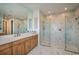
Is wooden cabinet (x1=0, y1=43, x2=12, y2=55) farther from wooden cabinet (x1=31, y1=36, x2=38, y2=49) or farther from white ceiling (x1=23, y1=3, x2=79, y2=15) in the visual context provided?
white ceiling (x1=23, y1=3, x2=79, y2=15)

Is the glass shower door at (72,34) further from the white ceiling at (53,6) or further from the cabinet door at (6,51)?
the cabinet door at (6,51)

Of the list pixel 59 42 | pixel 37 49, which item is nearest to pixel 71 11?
pixel 59 42

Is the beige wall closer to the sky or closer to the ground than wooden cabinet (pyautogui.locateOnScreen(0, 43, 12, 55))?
closer to the sky

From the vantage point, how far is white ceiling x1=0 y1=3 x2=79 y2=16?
7.88ft

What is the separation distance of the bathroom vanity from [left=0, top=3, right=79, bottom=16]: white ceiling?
53 centimetres

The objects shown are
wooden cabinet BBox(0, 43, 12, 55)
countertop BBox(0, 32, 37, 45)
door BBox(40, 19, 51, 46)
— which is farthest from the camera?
door BBox(40, 19, 51, 46)

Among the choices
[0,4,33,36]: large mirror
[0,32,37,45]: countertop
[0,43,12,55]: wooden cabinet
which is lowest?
[0,43,12,55]: wooden cabinet

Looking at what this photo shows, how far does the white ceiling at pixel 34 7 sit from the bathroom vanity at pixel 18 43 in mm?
533

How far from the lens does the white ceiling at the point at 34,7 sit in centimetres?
240

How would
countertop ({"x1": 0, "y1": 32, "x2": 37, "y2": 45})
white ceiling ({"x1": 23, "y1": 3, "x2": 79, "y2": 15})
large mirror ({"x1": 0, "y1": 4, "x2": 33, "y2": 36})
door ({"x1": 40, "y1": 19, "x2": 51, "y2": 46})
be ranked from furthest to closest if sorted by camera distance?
door ({"x1": 40, "y1": 19, "x2": 51, "y2": 46}), white ceiling ({"x1": 23, "y1": 3, "x2": 79, "y2": 15}), large mirror ({"x1": 0, "y1": 4, "x2": 33, "y2": 36}), countertop ({"x1": 0, "y1": 32, "x2": 37, "y2": 45})

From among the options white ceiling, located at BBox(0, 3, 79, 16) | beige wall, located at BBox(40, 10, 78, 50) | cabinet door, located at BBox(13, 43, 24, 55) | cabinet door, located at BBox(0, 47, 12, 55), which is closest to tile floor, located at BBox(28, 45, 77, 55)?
beige wall, located at BBox(40, 10, 78, 50)

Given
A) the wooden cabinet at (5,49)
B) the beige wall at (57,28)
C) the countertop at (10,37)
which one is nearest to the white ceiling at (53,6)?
the beige wall at (57,28)
